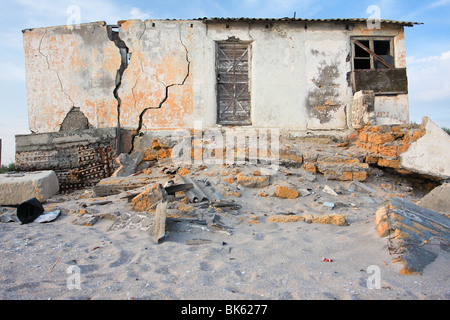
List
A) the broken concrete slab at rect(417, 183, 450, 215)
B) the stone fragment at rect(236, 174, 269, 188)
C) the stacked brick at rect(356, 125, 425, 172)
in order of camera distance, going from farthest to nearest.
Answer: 1. the stacked brick at rect(356, 125, 425, 172)
2. the stone fragment at rect(236, 174, 269, 188)
3. the broken concrete slab at rect(417, 183, 450, 215)

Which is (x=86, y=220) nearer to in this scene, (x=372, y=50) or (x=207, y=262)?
(x=207, y=262)

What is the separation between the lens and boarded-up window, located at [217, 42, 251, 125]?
7777 millimetres

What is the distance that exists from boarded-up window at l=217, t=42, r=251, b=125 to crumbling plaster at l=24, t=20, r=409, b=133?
0.21 metres

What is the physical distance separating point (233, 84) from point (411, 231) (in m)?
6.09

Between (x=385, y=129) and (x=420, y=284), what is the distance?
184 inches

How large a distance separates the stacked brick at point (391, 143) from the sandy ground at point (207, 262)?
2.70 m

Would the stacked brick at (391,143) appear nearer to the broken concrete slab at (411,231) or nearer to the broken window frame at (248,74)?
the broken concrete slab at (411,231)

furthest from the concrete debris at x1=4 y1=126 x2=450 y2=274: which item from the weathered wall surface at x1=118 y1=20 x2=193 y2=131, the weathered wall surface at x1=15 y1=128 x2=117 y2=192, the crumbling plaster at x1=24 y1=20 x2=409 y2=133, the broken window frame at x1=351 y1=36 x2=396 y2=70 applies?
the broken window frame at x1=351 y1=36 x2=396 y2=70

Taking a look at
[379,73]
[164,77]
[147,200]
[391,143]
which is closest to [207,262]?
[147,200]

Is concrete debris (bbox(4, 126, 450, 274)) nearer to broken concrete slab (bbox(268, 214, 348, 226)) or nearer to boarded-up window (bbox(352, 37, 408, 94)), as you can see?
broken concrete slab (bbox(268, 214, 348, 226))

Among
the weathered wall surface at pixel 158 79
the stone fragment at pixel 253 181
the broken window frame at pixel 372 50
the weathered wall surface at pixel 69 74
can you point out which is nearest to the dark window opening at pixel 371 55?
the broken window frame at pixel 372 50

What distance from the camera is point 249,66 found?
7820mm
